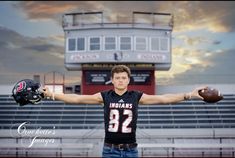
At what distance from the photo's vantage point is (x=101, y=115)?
2212cm

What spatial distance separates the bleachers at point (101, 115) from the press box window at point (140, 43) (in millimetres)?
3428

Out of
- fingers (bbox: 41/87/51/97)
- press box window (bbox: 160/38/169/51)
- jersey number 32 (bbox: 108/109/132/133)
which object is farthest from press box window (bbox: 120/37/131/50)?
jersey number 32 (bbox: 108/109/132/133)

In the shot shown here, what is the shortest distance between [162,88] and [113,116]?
23.2 metres

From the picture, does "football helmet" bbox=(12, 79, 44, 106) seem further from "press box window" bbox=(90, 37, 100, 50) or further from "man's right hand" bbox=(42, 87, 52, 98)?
"press box window" bbox=(90, 37, 100, 50)

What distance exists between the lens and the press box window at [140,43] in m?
24.3

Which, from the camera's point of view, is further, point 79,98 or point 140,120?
point 140,120

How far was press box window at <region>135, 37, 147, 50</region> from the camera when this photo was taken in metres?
24.3

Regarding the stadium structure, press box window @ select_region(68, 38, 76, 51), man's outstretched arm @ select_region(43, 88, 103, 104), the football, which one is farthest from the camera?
press box window @ select_region(68, 38, 76, 51)

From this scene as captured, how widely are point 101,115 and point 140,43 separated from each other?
503 centimetres

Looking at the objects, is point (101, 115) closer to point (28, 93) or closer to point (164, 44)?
point (164, 44)

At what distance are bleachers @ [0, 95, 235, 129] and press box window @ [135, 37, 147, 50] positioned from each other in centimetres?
343

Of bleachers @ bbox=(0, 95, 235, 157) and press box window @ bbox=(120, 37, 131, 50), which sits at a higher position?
press box window @ bbox=(120, 37, 131, 50)

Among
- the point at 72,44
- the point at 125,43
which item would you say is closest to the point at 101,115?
the point at 125,43

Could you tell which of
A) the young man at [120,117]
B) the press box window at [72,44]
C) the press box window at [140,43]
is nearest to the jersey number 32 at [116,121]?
the young man at [120,117]
